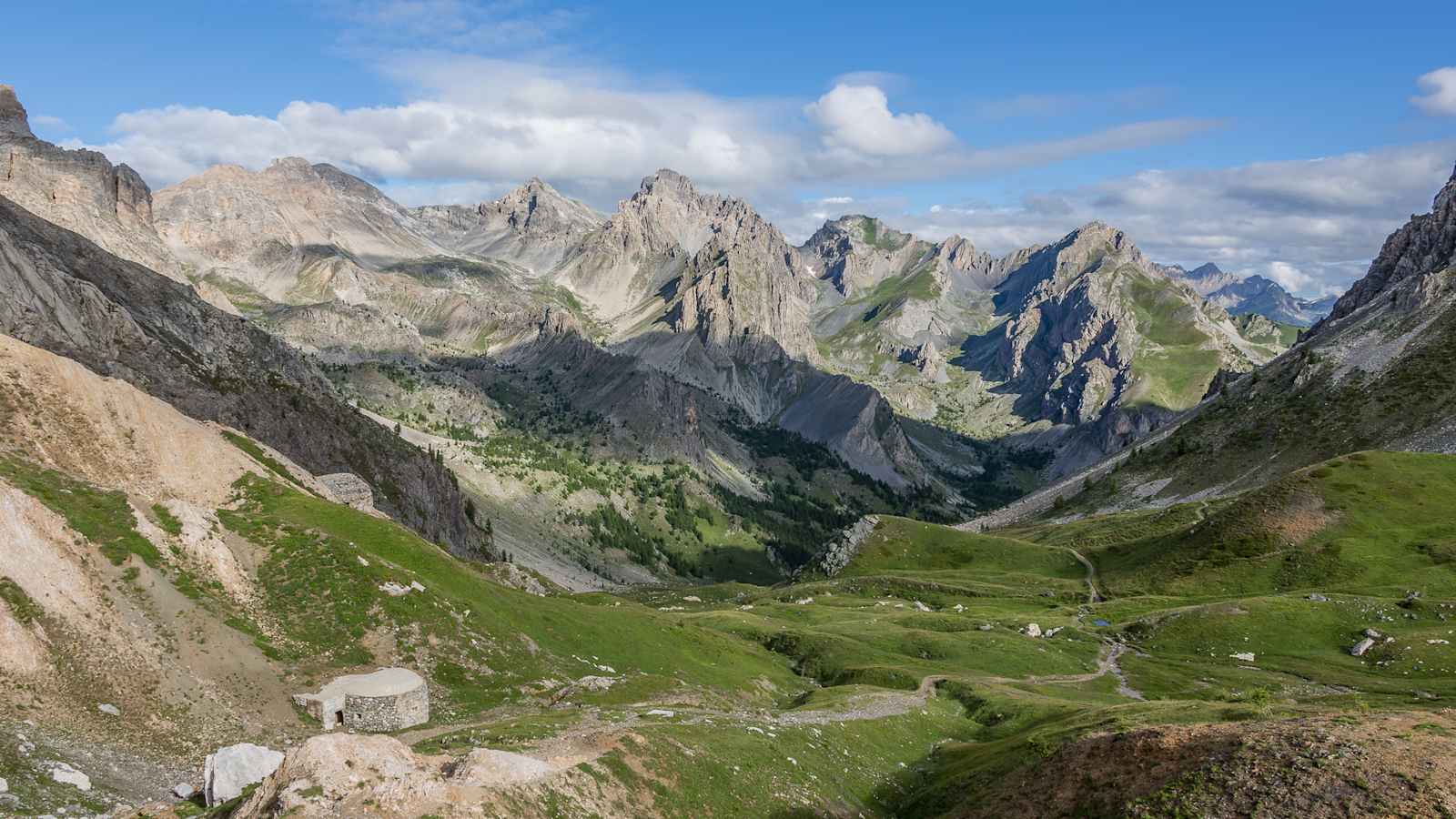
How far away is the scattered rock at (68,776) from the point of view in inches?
1119

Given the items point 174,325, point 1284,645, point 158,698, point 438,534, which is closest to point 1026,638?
point 1284,645

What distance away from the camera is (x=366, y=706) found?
4119 centimetres

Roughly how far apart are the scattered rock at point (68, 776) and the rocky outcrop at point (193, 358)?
322ft

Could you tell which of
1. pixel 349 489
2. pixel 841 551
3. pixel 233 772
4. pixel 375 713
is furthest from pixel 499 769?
pixel 841 551

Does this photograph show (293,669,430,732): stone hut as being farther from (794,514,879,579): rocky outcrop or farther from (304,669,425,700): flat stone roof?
(794,514,879,579): rocky outcrop

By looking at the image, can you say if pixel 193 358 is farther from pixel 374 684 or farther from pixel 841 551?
pixel 841 551

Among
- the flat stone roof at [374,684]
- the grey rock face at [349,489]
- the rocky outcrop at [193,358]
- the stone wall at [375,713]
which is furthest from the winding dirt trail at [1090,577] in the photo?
the rocky outcrop at [193,358]

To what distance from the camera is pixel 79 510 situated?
4612cm

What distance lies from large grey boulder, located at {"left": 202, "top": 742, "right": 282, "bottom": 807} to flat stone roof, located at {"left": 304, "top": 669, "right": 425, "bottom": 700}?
477 inches

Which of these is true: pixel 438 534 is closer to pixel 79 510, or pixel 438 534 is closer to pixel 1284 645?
pixel 79 510

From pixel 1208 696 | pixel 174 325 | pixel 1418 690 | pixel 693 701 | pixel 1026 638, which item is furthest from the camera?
pixel 174 325

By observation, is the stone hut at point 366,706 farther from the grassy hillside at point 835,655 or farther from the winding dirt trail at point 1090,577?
the winding dirt trail at point 1090,577

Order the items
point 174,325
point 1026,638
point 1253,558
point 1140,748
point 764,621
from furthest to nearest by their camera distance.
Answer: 1. point 174,325
2. point 1253,558
3. point 764,621
4. point 1026,638
5. point 1140,748

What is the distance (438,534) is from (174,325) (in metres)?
60.7
